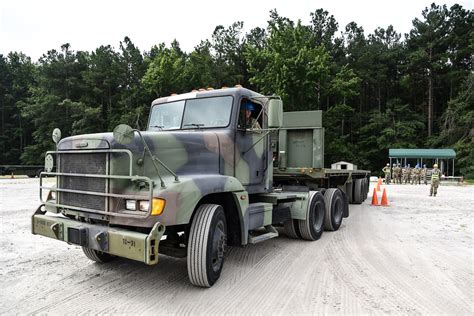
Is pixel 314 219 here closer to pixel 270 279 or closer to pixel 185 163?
pixel 270 279

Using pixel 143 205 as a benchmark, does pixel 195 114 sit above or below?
above

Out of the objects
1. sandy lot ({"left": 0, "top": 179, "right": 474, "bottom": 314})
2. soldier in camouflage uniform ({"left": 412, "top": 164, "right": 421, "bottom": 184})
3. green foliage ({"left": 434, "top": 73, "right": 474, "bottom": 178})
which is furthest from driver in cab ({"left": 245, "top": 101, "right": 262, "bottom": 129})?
green foliage ({"left": 434, "top": 73, "right": 474, "bottom": 178})

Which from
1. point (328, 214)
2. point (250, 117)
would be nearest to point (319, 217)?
point (328, 214)

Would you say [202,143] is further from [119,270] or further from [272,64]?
[272,64]

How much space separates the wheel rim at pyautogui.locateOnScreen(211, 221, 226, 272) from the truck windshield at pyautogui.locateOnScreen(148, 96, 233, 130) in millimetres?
1575

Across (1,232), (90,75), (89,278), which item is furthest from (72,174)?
(90,75)

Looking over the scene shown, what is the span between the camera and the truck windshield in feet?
17.3

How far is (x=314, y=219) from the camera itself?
7176mm

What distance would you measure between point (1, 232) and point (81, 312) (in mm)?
4890

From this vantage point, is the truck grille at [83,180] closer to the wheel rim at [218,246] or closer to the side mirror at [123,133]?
the side mirror at [123,133]

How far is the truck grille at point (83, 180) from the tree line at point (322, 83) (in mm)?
30432

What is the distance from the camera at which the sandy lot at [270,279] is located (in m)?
3.74

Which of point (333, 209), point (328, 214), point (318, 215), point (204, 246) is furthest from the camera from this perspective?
point (333, 209)

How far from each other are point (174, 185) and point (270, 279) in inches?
72.2
